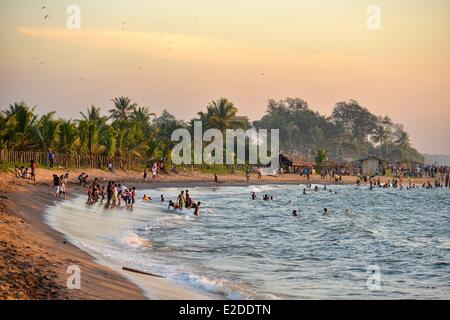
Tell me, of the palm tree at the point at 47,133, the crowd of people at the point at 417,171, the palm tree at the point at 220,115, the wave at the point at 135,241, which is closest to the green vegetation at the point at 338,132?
the crowd of people at the point at 417,171

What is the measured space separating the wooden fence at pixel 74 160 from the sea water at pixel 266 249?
959 centimetres

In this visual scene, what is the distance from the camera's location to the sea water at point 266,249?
17531 mm

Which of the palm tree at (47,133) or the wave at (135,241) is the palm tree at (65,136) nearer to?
the palm tree at (47,133)

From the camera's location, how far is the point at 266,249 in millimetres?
25172

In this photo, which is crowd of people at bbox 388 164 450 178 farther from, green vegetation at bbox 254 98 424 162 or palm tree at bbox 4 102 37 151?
palm tree at bbox 4 102 37 151

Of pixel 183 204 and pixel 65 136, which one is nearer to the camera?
pixel 183 204

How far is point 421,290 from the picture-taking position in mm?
18703

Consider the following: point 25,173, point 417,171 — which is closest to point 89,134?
point 25,173

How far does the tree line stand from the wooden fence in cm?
56

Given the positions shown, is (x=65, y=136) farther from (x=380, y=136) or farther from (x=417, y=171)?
(x=380, y=136)

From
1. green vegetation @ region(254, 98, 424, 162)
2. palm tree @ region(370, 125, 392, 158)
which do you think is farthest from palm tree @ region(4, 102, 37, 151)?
palm tree @ region(370, 125, 392, 158)

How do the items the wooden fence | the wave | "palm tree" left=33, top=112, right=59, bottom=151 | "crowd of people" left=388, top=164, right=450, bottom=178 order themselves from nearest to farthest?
the wave → the wooden fence → "palm tree" left=33, top=112, right=59, bottom=151 → "crowd of people" left=388, top=164, right=450, bottom=178

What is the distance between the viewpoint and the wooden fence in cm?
4464

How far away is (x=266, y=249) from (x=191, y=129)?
58.3m
